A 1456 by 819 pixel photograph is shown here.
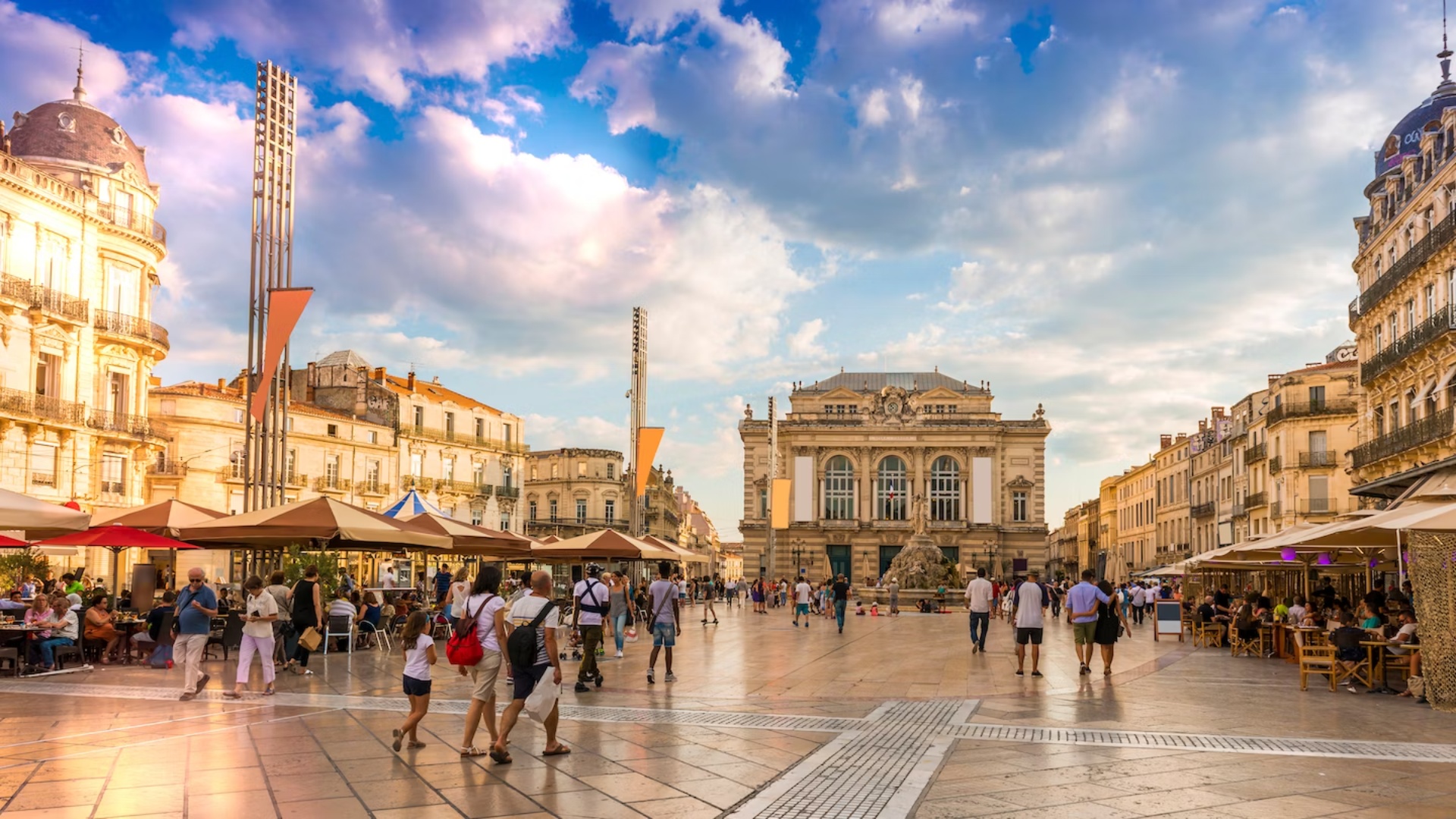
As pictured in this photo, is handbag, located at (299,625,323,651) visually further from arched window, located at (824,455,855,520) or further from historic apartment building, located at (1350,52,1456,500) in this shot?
arched window, located at (824,455,855,520)

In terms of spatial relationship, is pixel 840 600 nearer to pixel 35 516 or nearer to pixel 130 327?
pixel 35 516

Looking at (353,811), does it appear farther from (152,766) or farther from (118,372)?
(118,372)

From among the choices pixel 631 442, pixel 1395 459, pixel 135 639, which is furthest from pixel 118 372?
pixel 1395 459

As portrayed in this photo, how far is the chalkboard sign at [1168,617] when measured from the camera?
26188 millimetres

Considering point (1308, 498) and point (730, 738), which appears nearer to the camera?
point (730, 738)

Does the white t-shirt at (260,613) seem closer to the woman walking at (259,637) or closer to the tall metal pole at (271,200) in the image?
the woman walking at (259,637)

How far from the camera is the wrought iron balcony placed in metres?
34.5

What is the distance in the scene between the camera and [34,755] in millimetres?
8602

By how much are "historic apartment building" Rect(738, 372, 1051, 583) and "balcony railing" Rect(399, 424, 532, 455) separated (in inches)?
741

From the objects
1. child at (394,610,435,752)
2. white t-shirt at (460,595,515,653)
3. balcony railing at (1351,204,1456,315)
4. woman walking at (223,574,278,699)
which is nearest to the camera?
white t-shirt at (460,595,515,653)

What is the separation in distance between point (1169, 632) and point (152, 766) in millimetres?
23120

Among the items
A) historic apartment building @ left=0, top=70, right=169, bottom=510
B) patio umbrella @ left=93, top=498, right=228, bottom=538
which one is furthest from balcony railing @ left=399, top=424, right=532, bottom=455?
patio umbrella @ left=93, top=498, right=228, bottom=538

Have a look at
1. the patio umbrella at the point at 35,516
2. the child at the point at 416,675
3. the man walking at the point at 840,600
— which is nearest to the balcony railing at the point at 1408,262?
the man walking at the point at 840,600

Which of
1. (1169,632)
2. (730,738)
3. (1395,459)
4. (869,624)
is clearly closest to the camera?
(730,738)
